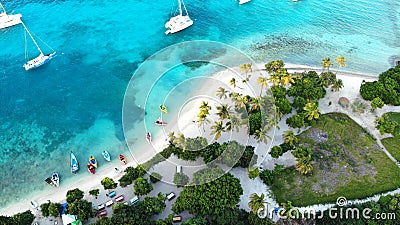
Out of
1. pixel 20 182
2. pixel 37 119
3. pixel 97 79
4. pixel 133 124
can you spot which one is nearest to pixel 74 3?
pixel 97 79

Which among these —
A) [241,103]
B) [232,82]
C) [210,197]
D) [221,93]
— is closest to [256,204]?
[210,197]

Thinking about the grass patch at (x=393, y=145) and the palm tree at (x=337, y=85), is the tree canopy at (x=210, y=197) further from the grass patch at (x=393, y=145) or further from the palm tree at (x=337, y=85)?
the palm tree at (x=337, y=85)

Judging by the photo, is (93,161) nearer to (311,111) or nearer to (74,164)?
(74,164)

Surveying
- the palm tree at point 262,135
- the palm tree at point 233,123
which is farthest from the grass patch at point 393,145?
the palm tree at point 233,123

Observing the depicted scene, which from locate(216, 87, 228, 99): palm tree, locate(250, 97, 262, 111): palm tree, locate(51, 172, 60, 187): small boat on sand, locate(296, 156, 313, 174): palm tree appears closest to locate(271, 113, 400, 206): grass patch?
locate(296, 156, 313, 174): palm tree

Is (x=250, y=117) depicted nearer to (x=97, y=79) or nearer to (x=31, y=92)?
(x=97, y=79)

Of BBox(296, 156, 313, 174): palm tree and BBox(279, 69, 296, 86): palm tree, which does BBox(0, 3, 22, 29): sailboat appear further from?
BBox(296, 156, 313, 174): palm tree
